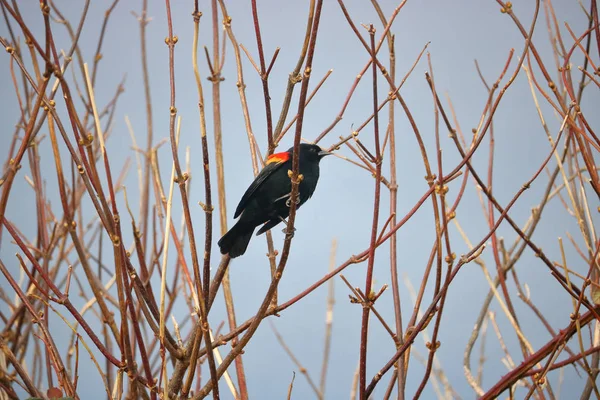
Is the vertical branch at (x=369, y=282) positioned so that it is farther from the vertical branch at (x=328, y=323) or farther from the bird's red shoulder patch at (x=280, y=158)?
the bird's red shoulder patch at (x=280, y=158)

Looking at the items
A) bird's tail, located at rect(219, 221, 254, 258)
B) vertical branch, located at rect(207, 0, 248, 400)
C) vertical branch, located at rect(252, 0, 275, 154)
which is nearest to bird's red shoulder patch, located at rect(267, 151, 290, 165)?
bird's tail, located at rect(219, 221, 254, 258)

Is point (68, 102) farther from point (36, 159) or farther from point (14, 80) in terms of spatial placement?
point (36, 159)

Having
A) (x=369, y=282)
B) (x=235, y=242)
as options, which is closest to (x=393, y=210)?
(x=369, y=282)

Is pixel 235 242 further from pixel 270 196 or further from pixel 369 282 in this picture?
pixel 369 282

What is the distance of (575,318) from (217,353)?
1.23 metres

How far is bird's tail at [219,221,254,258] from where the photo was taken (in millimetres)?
2818

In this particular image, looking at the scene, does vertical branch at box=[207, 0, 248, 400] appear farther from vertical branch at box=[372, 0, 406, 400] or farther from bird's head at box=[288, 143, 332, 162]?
bird's head at box=[288, 143, 332, 162]

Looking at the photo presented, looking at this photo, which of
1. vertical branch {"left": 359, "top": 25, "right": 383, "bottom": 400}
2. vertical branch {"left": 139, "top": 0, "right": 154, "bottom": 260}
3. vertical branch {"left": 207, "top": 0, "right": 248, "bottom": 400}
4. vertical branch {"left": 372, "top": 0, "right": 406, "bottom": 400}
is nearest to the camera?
vertical branch {"left": 359, "top": 25, "right": 383, "bottom": 400}

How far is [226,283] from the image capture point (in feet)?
7.47

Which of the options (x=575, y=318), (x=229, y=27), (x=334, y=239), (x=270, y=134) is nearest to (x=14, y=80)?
(x=229, y=27)

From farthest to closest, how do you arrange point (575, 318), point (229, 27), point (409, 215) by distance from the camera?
point (229, 27) < point (409, 215) < point (575, 318)


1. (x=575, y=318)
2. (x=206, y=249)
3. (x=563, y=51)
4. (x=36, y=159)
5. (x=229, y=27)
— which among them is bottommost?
(x=575, y=318)

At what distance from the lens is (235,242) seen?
288 cm

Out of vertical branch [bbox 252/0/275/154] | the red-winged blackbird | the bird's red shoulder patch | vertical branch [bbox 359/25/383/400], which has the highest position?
the bird's red shoulder patch
